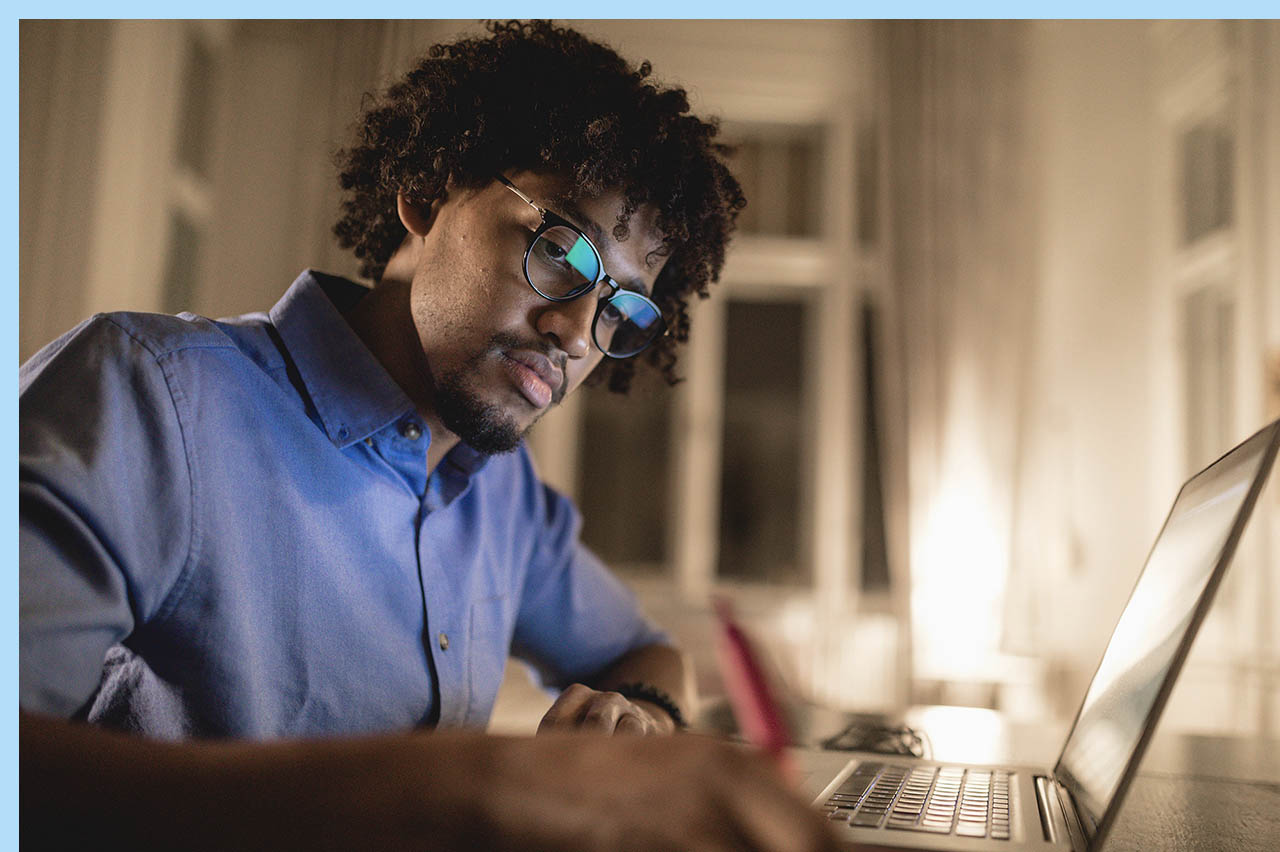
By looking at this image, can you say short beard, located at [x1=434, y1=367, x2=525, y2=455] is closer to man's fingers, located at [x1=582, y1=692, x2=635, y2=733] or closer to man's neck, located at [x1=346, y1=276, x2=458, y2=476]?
man's neck, located at [x1=346, y1=276, x2=458, y2=476]

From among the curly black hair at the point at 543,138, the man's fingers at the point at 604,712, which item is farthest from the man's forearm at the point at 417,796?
the curly black hair at the point at 543,138

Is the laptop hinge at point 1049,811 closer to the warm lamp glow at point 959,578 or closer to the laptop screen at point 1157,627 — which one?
the laptop screen at point 1157,627

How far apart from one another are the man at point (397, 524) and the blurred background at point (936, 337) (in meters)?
1.82

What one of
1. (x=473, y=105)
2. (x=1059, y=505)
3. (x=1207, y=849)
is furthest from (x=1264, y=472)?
(x=1059, y=505)

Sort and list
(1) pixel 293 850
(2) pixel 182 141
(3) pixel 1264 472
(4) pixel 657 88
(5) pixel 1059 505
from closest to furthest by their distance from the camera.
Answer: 1. (1) pixel 293 850
2. (3) pixel 1264 472
3. (4) pixel 657 88
4. (2) pixel 182 141
5. (5) pixel 1059 505

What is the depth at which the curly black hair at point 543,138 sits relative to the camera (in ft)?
3.16

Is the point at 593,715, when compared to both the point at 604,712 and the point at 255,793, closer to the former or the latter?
the point at 604,712

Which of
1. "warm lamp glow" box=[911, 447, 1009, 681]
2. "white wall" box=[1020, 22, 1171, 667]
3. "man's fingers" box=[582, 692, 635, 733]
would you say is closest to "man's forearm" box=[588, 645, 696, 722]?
"man's fingers" box=[582, 692, 635, 733]

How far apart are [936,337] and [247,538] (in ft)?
10.1

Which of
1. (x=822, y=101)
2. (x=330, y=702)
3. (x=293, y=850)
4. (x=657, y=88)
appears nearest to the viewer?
(x=293, y=850)

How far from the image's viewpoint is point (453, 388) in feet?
3.09

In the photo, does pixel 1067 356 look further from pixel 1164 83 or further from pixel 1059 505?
pixel 1164 83

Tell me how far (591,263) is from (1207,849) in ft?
2.32

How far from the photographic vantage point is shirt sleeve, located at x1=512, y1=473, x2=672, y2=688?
1215mm
